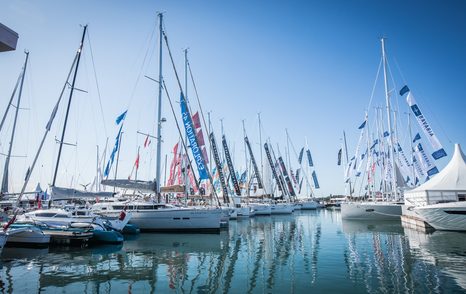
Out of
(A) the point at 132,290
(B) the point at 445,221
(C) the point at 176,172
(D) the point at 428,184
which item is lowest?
(A) the point at 132,290

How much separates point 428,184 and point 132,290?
29717mm

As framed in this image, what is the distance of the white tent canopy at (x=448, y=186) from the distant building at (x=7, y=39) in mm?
32140

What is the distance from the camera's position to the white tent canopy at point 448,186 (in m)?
27.9

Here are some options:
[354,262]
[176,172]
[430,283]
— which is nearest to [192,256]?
[354,262]

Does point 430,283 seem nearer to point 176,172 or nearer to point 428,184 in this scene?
point 428,184

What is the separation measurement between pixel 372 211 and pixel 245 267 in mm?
30383

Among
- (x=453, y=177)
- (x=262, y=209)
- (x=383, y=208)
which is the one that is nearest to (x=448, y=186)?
(x=453, y=177)

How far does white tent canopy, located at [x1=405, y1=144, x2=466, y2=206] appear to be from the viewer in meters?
27.9

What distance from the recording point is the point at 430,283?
11.3 metres

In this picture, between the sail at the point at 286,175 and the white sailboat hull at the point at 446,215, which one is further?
the sail at the point at 286,175

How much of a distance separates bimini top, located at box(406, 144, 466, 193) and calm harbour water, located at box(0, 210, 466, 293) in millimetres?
7478

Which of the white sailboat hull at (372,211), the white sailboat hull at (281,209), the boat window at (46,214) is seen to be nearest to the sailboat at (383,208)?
the white sailboat hull at (372,211)

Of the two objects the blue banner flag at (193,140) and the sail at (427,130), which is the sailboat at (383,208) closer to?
the sail at (427,130)

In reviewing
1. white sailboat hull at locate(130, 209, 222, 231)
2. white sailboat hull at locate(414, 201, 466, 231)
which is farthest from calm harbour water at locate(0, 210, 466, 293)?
white sailboat hull at locate(130, 209, 222, 231)
